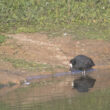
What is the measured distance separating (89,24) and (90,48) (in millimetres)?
2864

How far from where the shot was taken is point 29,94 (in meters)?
10.7

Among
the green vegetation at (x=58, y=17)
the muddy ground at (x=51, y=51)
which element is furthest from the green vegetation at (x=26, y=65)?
the green vegetation at (x=58, y=17)

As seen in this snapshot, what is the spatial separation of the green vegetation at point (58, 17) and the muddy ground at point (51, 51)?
2.28 ft

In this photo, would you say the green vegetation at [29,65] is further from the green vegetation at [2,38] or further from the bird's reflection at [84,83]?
the green vegetation at [2,38]

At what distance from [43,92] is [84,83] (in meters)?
1.78

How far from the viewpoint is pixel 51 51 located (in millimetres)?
15391

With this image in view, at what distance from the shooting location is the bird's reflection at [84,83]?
1151 cm

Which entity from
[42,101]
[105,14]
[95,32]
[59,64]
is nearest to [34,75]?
[59,64]

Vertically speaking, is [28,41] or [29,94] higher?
[28,41]

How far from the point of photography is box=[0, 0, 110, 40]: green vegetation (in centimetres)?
1755

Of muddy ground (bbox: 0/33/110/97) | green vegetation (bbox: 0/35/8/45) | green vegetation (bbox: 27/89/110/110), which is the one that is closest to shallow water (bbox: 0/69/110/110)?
green vegetation (bbox: 27/89/110/110)

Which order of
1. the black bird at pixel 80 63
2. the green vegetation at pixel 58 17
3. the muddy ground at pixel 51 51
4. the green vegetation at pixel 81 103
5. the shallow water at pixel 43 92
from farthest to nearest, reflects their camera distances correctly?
the green vegetation at pixel 58 17 → the black bird at pixel 80 63 → the muddy ground at pixel 51 51 → the shallow water at pixel 43 92 → the green vegetation at pixel 81 103

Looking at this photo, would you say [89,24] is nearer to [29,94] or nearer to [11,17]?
[11,17]

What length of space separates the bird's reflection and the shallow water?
124 millimetres
